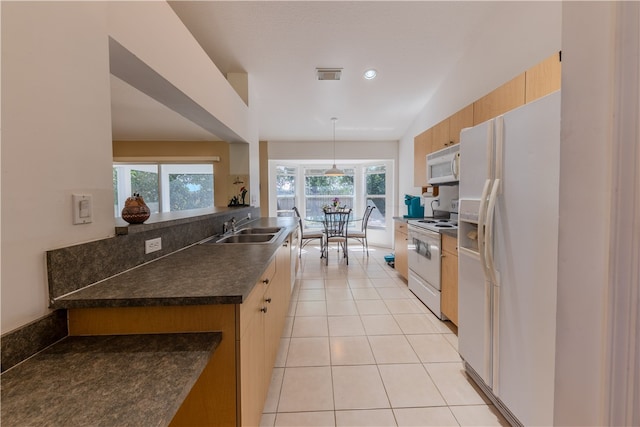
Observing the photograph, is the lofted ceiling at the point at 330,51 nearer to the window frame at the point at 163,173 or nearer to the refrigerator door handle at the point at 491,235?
the window frame at the point at 163,173

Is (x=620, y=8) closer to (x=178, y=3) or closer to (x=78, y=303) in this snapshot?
(x=78, y=303)

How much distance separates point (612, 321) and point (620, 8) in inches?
19.4

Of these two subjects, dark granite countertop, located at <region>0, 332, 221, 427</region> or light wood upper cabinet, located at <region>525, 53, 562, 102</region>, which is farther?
light wood upper cabinet, located at <region>525, 53, 562, 102</region>

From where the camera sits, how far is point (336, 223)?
495cm

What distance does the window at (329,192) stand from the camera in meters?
6.35

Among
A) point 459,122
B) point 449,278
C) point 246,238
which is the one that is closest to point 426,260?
point 449,278

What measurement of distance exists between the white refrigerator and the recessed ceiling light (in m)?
1.88

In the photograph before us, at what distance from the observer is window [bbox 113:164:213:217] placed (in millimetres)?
5258

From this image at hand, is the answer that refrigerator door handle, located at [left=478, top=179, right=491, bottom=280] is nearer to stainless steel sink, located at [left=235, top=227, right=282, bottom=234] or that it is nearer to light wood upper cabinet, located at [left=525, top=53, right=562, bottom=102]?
light wood upper cabinet, located at [left=525, top=53, right=562, bottom=102]

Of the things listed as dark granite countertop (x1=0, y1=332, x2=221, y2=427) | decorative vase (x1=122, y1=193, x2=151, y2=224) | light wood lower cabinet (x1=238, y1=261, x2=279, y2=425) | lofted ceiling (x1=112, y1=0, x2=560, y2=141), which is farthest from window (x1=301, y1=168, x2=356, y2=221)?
dark granite countertop (x1=0, y1=332, x2=221, y2=427)

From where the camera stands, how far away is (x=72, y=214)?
0.85 meters

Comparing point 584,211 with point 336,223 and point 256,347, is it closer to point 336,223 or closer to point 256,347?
point 256,347

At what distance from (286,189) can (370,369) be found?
4.87 metres

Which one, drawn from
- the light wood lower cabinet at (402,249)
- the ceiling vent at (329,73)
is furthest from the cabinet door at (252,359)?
the ceiling vent at (329,73)
